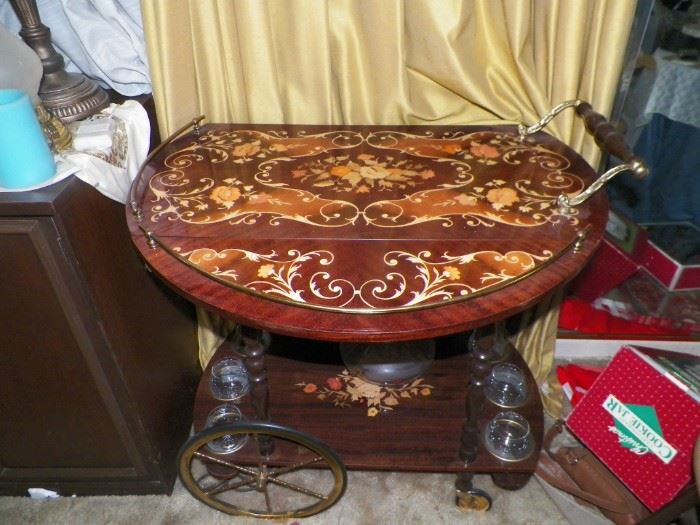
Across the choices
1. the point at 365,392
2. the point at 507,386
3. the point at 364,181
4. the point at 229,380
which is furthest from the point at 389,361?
the point at 364,181

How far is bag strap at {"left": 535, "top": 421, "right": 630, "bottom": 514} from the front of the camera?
127cm

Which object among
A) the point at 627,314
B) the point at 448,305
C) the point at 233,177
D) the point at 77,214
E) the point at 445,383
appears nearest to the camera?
the point at 448,305

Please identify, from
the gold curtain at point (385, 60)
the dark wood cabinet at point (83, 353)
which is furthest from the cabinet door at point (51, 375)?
the gold curtain at point (385, 60)

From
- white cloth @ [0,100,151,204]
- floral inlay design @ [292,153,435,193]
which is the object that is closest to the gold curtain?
white cloth @ [0,100,151,204]

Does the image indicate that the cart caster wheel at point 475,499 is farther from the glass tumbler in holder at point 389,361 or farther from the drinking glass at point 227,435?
the drinking glass at point 227,435

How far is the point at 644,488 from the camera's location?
49.8 inches

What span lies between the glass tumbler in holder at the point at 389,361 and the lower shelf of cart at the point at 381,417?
0.04m

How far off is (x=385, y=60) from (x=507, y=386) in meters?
0.85

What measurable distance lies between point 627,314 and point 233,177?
132 centimetres

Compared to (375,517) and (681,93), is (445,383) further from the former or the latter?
(681,93)

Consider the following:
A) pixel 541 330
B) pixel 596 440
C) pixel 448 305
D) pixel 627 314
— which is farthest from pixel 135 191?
pixel 627 314

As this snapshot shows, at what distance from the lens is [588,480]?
1.34 meters

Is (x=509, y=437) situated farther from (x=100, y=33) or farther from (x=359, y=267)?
(x=100, y=33)

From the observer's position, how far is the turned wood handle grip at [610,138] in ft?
2.93
